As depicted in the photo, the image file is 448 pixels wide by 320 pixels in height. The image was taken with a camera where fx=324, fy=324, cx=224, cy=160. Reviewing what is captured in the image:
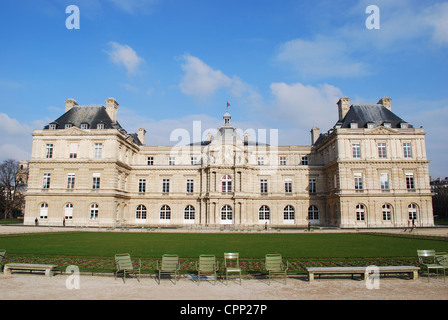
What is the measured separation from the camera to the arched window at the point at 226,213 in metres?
45.8

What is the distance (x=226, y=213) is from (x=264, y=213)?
607 centimetres

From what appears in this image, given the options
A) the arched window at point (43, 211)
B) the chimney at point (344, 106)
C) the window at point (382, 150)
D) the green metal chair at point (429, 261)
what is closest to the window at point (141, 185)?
the arched window at point (43, 211)

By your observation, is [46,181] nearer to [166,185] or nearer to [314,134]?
[166,185]

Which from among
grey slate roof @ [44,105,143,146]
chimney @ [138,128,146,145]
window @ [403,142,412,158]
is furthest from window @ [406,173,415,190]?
chimney @ [138,128,146,145]

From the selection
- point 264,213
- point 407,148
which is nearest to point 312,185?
point 264,213

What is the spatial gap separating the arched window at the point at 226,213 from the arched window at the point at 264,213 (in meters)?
4.87

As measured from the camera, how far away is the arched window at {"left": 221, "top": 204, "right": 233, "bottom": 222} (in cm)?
4584

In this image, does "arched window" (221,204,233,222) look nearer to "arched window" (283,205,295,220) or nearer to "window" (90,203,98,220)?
"arched window" (283,205,295,220)

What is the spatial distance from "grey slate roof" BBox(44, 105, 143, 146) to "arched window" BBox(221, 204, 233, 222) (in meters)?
18.9

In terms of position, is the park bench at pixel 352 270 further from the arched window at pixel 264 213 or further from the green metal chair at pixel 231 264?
the arched window at pixel 264 213

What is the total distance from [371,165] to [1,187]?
207 feet

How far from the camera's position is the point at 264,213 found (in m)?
48.2
